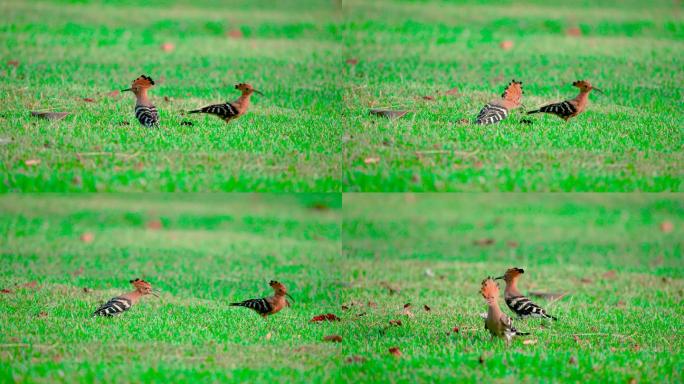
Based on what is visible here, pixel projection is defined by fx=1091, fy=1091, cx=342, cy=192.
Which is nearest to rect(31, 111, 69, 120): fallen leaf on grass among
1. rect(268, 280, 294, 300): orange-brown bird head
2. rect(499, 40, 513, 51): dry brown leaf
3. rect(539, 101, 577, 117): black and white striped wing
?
rect(268, 280, 294, 300): orange-brown bird head

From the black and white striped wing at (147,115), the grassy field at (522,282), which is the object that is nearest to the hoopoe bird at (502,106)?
the grassy field at (522,282)

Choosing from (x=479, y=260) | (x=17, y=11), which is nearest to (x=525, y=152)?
(x=479, y=260)

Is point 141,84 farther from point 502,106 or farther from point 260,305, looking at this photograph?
point 502,106

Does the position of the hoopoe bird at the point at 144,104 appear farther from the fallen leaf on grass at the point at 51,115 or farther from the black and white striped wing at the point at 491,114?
the black and white striped wing at the point at 491,114

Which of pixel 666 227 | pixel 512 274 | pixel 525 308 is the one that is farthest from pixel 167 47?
pixel 666 227

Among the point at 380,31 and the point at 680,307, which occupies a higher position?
the point at 380,31

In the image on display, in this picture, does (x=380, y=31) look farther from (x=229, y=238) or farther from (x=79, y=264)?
(x=79, y=264)
